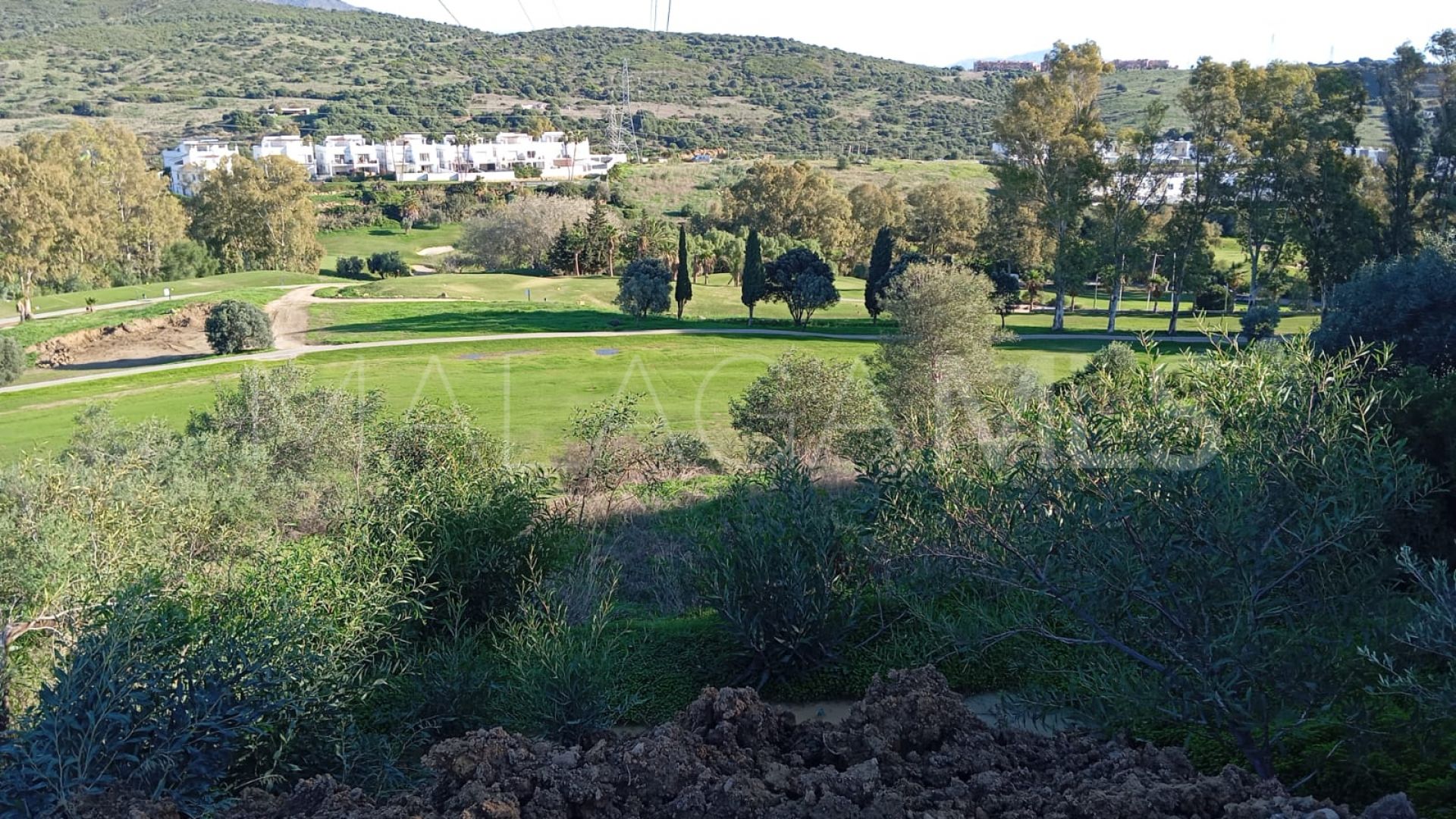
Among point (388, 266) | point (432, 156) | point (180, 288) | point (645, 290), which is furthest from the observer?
point (432, 156)

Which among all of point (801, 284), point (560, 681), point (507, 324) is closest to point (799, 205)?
point (801, 284)

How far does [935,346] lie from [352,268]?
5081 cm

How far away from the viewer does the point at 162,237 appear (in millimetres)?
62750

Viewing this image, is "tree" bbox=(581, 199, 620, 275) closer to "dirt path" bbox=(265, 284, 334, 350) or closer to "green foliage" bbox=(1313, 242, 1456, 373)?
"dirt path" bbox=(265, 284, 334, 350)

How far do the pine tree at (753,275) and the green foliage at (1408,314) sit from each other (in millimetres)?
31430

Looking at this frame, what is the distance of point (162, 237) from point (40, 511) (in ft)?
184

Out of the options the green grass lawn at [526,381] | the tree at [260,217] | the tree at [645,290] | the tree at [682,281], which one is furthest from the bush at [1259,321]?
the tree at [260,217]

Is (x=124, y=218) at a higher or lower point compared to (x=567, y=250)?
higher

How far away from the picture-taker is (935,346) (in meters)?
24.5

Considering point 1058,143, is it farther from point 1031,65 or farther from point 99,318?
point 1031,65

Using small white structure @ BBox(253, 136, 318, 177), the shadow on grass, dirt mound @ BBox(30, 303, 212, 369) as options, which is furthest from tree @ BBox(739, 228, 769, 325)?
small white structure @ BBox(253, 136, 318, 177)

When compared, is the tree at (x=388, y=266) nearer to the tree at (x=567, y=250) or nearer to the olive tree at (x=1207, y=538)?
the tree at (x=567, y=250)

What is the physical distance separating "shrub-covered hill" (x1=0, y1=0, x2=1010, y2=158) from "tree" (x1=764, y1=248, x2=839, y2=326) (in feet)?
272

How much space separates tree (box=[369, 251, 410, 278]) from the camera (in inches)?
2587
